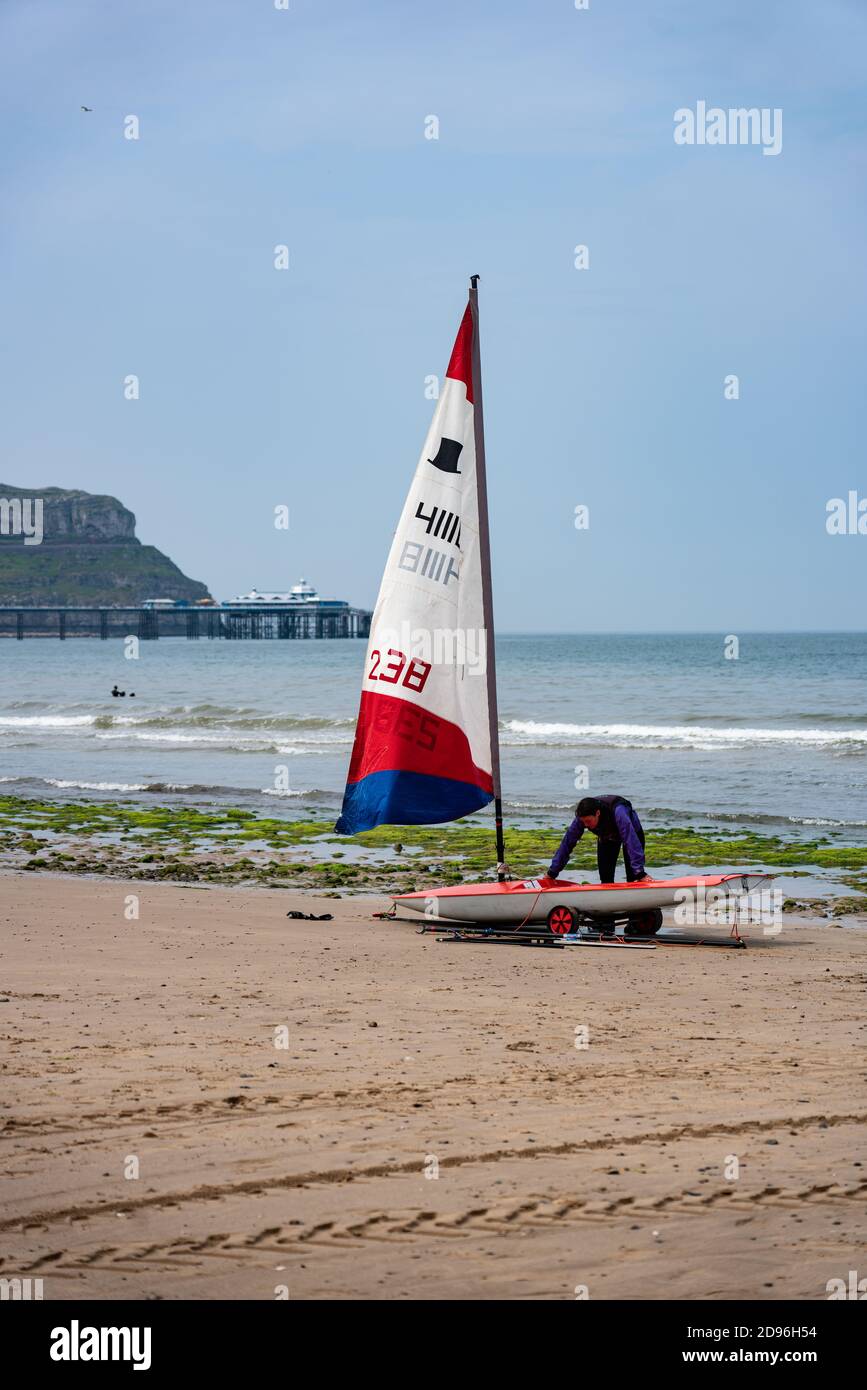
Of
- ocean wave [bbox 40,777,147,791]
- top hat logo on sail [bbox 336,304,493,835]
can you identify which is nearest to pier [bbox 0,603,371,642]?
ocean wave [bbox 40,777,147,791]

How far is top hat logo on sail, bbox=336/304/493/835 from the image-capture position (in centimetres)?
1141

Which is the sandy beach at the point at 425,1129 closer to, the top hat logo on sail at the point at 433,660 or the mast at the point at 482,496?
the top hat logo on sail at the point at 433,660

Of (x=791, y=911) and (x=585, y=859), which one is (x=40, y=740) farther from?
(x=791, y=911)

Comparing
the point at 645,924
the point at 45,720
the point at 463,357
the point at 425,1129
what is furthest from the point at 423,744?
the point at 45,720

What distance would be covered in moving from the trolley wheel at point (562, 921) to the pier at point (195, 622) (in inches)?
5018

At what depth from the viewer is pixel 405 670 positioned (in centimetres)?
1170

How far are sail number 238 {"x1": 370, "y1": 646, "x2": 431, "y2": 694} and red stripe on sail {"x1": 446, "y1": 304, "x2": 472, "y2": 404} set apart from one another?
229 cm

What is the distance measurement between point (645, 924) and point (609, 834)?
811 mm

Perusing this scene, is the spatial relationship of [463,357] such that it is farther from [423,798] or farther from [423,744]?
[423,798]

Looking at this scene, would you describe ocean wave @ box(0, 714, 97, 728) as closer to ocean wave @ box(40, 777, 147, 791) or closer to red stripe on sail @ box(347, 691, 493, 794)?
ocean wave @ box(40, 777, 147, 791)

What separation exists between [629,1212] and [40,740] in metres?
34.7

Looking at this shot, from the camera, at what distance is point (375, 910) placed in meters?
12.8

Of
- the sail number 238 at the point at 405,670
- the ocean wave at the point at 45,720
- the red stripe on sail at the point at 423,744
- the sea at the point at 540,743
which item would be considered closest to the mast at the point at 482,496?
the red stripe on sail at the point at 423,744

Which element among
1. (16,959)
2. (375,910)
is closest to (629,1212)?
(16,959)
